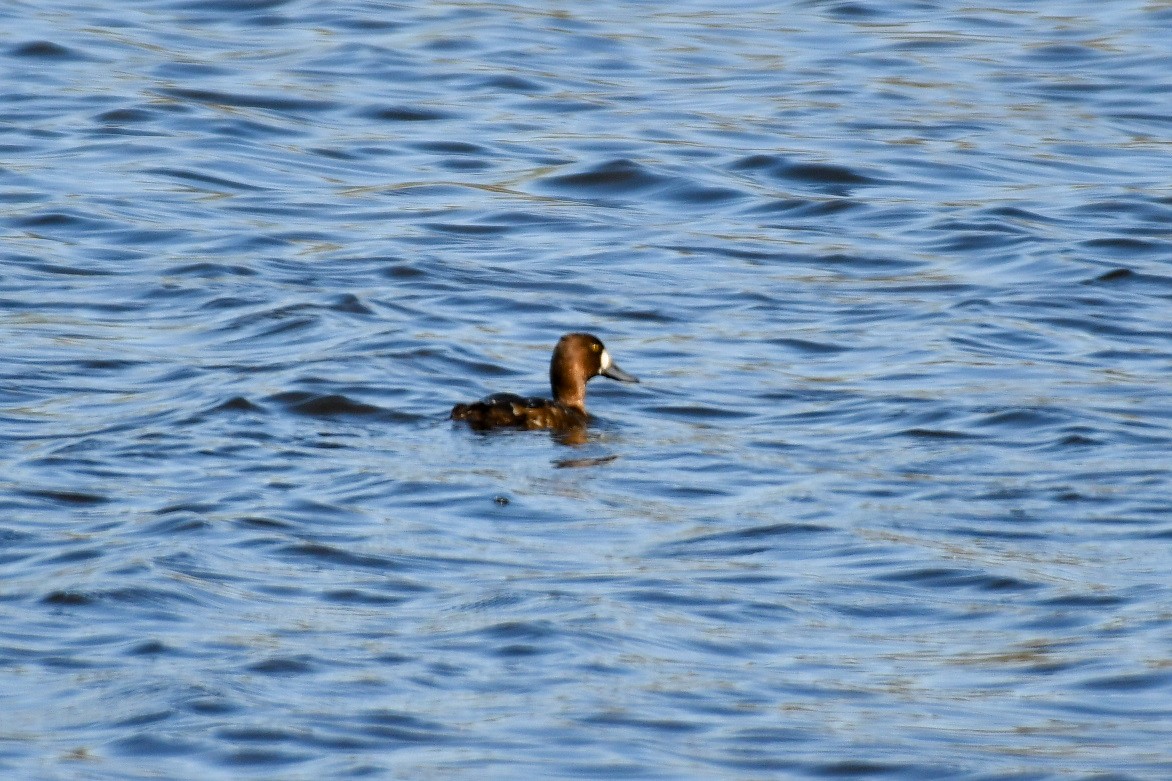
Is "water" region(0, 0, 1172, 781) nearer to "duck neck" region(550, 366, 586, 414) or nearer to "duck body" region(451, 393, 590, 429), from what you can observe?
"duck body" region(451, 393, 590, 429)

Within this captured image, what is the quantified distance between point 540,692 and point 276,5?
17.0 meters

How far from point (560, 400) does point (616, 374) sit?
1.39 feet

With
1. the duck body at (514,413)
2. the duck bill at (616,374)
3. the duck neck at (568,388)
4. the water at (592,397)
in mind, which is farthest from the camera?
the duck bill at (616,374)

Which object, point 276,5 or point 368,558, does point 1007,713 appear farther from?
point 276,5

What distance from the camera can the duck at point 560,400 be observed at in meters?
10.3

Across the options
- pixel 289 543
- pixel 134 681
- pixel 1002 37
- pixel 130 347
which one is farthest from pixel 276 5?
pixel 134 681

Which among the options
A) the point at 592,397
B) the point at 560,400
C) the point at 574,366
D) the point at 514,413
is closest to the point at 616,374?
the point at 574,366

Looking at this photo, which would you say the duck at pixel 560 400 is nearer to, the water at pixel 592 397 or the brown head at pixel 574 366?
the brown head at pixel 574 366

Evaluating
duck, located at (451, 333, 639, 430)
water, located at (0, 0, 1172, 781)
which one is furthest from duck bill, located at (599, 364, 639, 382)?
water, located at (0, 0, 1172, 781)

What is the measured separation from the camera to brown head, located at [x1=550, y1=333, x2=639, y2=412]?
11.0 metres

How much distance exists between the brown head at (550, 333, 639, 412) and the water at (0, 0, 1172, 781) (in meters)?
0.40

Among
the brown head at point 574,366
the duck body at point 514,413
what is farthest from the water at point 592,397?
the brown head at point 574,366

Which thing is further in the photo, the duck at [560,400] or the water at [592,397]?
the duck at [560,400]

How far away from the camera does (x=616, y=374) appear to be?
444 inches
